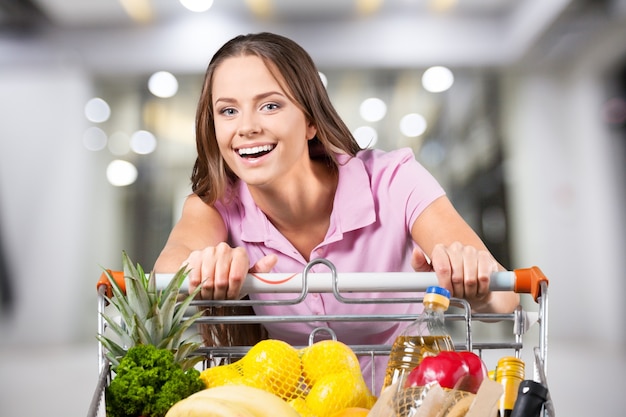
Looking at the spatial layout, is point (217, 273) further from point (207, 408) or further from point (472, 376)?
point (472, 376)

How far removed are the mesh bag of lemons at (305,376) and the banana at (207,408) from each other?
0.50 ft

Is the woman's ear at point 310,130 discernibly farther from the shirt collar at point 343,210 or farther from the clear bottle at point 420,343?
the clear bottle at point 420,343

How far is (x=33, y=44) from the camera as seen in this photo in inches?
395

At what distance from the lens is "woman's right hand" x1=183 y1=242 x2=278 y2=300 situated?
1.41 m

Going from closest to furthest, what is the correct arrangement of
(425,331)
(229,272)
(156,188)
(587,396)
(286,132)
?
1. (425,331)
2. (229,272)
3. (286,132)
4. (587,396)
5. (156,188)

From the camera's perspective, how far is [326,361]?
4.32 feet

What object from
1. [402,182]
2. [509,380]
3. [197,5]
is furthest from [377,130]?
[509,380]

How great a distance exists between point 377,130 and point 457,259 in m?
8.06

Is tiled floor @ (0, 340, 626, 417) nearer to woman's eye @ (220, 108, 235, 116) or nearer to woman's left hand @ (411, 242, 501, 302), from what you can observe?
woman's eye @ (220, 108, 235, 116)

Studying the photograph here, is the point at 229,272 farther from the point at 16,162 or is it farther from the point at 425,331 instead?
the point at 16,162

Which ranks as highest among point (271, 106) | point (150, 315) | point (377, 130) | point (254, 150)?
point (377, 130)

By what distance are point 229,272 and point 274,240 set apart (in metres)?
0.71

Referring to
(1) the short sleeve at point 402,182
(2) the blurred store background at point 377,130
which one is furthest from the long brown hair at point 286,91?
(2) the blurred store background at point 377,130

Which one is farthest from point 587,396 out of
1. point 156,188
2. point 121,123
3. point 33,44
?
point 33,44
